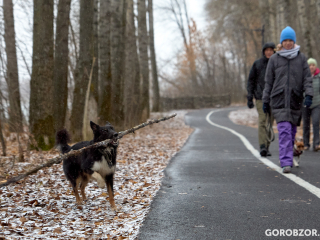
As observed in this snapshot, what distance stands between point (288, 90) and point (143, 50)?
55.6 feet

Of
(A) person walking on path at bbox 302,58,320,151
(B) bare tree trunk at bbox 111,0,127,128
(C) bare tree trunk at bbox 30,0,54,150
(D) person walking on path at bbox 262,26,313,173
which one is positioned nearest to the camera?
(D) person walking on path at bbox 262,26,313,173

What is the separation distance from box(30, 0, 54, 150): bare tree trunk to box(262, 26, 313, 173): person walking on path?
19.3ft

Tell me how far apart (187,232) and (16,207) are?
251 cm

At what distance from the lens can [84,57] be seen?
11938 mm

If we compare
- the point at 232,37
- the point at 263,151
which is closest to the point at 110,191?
the point at 263,151

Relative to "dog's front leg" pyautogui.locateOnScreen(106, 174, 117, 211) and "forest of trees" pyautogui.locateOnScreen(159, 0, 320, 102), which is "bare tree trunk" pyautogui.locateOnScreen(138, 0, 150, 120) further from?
"dog's front leg" pyautogui.locateOnScreen(106, 174, 117, 211)

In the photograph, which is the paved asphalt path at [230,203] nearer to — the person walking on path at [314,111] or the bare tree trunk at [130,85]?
the person walking on path at [314,111]

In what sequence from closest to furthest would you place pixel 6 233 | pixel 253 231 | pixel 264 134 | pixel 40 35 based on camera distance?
1. pixel 253 231
2. pixel 6 233
3. pixel 264 134
4. pixel 40 35

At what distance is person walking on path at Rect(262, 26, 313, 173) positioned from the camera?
682 cm

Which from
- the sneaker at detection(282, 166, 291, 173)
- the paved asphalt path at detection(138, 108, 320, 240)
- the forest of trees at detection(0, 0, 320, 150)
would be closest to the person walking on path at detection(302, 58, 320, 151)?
the paved asphalt path at detection(138, 108, 320, 240)

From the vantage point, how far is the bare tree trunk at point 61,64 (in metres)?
11.1

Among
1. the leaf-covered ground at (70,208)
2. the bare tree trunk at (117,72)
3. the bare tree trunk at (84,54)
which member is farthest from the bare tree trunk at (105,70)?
the leaf-covered ground at (70,208)

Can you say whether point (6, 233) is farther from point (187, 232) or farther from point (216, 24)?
point (216, 24)

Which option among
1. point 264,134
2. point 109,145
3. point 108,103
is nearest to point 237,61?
point 108,103
